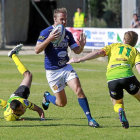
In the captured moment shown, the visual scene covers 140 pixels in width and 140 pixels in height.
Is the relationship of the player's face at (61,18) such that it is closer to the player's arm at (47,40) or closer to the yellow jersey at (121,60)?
the player's arm at (47,40)

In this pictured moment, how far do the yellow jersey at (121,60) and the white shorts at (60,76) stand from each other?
34.1 inches

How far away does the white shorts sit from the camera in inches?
305

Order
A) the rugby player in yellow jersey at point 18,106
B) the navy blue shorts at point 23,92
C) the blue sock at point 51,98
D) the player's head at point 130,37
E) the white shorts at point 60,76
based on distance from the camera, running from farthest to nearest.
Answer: the blue sock at point 51,98
the navy blue shorts at point 23,92
the white shorts at point 60,76
the rugby player in yellow jersey at point 18,106
the player's head at point 130,37

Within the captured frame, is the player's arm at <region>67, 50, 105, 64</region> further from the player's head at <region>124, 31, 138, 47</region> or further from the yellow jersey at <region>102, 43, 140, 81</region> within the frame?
the player's head at <region>124, 31, 138, 47</region>

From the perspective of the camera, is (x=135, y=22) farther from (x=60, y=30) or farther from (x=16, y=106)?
(x=16, y=106)

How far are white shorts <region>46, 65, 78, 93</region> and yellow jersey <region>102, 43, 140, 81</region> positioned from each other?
34.1 inches

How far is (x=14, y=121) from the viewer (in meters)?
8.07

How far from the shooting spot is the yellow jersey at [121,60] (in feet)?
23.2

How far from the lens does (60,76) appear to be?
309 inches

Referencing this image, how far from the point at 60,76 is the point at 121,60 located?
4.34ft

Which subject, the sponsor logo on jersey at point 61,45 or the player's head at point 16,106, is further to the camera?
the sponsor logo on jersey at point 61,45

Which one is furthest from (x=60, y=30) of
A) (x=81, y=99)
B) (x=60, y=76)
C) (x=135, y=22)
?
(x=135, y=22)

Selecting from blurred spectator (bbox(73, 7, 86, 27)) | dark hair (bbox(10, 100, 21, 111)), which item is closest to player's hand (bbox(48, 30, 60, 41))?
dark hair (bbox(10, 100, 21, 111))

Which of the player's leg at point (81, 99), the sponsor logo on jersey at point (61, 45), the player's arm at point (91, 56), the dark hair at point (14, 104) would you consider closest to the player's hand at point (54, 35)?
the sponsor logo on jersey at point (61, 45)
